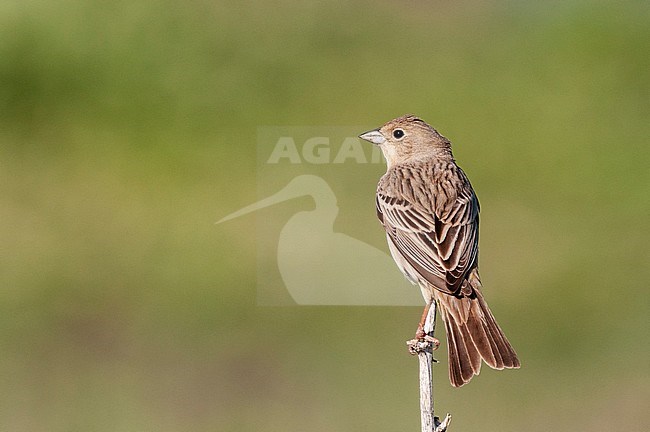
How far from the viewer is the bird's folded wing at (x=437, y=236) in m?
5.21

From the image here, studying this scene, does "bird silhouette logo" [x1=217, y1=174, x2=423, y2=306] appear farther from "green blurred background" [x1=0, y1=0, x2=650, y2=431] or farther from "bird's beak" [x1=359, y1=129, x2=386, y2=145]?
"bird's beak" [x1=359, y1=129, x2=386, y2=145]

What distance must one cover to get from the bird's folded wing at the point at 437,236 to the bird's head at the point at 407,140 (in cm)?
48

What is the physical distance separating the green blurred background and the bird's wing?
111 inches

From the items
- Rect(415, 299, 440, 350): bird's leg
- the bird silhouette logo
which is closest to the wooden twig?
Rect(415, 299, 440, 350): bird's leg

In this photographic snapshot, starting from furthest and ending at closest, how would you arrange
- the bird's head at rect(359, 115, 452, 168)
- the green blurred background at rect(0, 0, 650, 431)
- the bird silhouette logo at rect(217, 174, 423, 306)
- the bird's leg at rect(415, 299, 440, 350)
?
1. the bird silhouette logo at rect(217, 174, 423, 306)
2. the green blurred background at rect(0, 0, 650, 431)
3. the bird's head at rect(359, 115, 452, 168)
4. the bird's leg at rect(415, 299, 440, 350)

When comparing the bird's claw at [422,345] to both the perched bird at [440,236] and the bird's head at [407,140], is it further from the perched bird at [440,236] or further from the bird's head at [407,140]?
the bird's head at [407,140]

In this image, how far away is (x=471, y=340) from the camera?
16.5ft

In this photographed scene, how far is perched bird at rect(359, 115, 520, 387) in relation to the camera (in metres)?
4.98

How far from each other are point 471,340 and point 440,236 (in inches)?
23.5

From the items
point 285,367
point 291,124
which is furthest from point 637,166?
point 285,367

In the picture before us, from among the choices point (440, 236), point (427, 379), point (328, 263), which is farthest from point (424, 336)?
point (328, 263)

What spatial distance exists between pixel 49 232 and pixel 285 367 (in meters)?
3.29

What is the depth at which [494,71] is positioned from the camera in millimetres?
13320

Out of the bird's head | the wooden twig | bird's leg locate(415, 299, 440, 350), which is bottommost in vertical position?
the wooden twig
